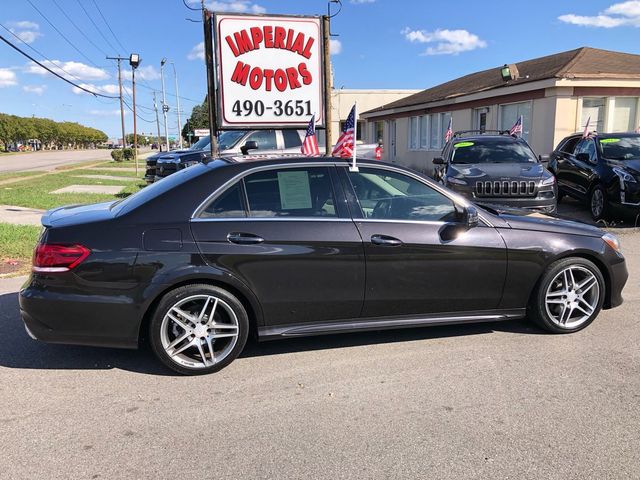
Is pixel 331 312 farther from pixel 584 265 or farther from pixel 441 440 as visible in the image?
pixel 584 265

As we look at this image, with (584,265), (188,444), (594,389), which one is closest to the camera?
(188,444)

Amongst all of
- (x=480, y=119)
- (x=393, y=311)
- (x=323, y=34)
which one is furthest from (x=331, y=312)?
(x=480, y=119)

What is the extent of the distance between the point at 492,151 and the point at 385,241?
7.75 m

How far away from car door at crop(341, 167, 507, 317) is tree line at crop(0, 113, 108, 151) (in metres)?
104

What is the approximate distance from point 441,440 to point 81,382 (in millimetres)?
2543

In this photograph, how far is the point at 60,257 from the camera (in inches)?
150

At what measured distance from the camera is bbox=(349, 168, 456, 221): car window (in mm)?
4387

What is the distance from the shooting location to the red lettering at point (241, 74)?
851 centimetres

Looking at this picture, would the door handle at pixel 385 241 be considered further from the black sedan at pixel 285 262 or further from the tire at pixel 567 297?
the tire at pixel 567 297

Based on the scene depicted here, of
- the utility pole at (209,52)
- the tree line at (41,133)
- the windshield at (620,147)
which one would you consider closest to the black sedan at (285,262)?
the utility pole at (209,52)

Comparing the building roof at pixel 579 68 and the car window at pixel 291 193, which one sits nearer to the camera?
the car window at pixel 291 193

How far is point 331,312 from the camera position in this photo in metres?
4.20

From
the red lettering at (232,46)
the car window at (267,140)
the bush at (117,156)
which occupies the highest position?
the red lettering at (232,46)

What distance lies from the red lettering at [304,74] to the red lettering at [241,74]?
2.75 feet
